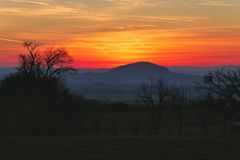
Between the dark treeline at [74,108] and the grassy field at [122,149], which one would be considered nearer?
the grassy field at [122,149]

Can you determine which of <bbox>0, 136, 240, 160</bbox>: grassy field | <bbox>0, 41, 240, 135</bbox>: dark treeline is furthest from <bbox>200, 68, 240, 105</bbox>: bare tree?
<bbox>0, 136, 240, 160</bbox>: grassy field

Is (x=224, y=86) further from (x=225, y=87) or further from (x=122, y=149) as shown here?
(x=122, y=149)

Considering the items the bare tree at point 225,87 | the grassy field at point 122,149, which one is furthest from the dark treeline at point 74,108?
the grassy field at point 122,149

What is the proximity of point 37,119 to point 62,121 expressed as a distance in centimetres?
376

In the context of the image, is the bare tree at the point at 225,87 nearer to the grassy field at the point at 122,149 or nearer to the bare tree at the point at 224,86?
the bare tree at the point at 224,86

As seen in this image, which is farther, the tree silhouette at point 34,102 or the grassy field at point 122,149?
the tree silhouette at point 34,102

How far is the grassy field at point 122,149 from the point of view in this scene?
84.7 ft

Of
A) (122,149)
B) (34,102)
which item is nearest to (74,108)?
(34,102)

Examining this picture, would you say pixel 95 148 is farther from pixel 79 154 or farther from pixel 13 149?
pixel 13 149

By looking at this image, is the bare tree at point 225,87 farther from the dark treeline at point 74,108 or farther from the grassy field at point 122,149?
the grassy field at point 122,149

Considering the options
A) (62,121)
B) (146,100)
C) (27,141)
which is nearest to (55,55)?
(146,100)

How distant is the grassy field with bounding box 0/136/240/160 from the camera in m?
25.8

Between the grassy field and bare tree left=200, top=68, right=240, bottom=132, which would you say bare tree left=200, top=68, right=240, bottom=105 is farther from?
the grassy field

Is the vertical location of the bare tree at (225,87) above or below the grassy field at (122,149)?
above
